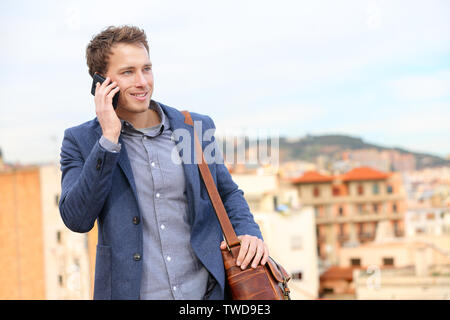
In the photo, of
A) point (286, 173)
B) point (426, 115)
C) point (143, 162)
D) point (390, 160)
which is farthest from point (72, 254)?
point (426, 115)

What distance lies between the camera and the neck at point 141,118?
1776mm

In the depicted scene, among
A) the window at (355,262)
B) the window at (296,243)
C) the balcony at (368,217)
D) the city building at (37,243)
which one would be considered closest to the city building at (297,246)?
the window at (296,243)

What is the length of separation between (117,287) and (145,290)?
70 millimetres

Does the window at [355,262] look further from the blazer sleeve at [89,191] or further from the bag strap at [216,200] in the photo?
the blazer sleeve at [89,191]

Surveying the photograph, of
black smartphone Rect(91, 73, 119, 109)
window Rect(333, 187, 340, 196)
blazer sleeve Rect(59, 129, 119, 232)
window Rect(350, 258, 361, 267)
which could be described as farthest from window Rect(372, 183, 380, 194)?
blazer sleeve Rect(59, 129, 119, 232)

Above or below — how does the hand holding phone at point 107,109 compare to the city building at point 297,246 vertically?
above

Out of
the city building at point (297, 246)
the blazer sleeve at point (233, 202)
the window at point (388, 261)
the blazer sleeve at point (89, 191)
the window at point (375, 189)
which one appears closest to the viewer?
the blazer sleeve at point (89, 191)

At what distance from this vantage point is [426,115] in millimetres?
71750

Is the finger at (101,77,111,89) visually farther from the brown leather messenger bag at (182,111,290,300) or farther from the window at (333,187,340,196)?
the window at (333,187,340,196)

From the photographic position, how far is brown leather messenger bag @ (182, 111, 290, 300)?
1.64m

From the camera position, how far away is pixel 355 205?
60.8 metres

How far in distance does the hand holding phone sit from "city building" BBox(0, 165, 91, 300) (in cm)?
2777

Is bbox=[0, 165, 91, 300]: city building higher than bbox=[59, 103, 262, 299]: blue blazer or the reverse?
the reverse
